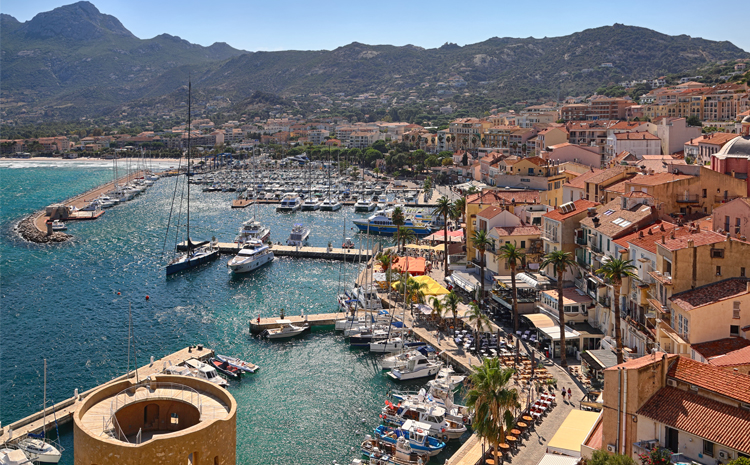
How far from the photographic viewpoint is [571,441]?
96.4 ft

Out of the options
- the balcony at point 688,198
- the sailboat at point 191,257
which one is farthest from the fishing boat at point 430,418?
the sailboat at point 191,257

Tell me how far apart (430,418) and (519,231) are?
925 inches

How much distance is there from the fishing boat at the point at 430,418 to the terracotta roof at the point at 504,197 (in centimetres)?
2872

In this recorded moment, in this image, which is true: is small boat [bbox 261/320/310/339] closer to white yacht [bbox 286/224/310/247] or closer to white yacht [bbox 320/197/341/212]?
white yacht [bbox 286/224/310/247]

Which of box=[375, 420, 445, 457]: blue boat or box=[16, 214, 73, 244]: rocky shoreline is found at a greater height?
box=[16, 214, 73, 244]: rocky shoreline

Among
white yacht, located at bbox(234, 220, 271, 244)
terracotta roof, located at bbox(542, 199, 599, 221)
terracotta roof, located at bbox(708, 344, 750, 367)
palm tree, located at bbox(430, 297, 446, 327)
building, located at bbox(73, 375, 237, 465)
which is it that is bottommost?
palm tree, located at bbox(430, 297, 446, 327)

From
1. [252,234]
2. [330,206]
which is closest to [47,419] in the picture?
[252,234]

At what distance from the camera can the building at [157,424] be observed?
16875mm

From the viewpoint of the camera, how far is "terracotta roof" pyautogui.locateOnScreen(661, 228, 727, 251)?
33.6 metres

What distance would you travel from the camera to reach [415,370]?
43.7m

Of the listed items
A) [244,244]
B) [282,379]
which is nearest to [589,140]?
[244,244]

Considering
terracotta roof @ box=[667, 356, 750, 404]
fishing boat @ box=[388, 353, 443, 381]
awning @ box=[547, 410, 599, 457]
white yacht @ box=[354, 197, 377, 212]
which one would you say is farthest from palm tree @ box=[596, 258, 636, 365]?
white yacht @ box=[354, 197, 377, 212]

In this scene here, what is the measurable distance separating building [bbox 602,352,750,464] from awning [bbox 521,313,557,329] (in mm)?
19230

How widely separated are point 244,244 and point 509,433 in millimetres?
53305
